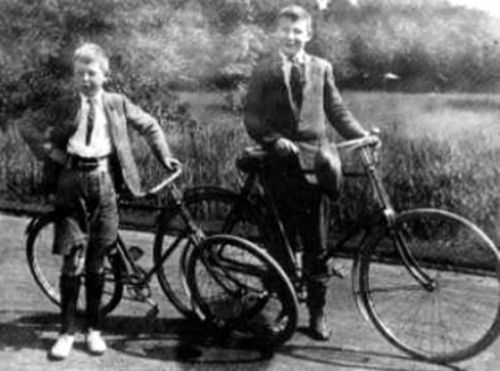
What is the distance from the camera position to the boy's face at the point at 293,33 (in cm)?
369

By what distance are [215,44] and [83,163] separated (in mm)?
1938

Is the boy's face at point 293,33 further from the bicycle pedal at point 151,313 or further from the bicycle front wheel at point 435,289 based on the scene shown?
the bicycle pedal at point 151,313

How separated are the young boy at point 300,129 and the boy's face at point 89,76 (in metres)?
0.76

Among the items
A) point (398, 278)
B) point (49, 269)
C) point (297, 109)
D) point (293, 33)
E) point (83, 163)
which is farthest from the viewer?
point (398, 278)

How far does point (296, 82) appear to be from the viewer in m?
3.78

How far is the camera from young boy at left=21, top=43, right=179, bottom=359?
356cm

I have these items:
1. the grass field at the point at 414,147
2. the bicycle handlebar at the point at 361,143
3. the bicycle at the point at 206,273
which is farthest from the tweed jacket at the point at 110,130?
the grass field at the point at 414,147

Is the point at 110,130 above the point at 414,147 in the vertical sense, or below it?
above

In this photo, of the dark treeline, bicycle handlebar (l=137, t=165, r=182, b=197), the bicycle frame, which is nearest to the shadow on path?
the bicycle frame

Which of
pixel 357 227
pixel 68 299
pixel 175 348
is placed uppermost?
pixel 357 227

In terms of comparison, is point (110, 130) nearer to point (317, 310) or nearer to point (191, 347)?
point (191, 347)

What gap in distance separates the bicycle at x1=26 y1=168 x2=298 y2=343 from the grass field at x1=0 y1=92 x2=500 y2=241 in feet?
5.06

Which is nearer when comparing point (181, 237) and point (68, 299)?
point (68, 299)

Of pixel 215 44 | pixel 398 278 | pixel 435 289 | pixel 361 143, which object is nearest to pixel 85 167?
pixel 361 143
